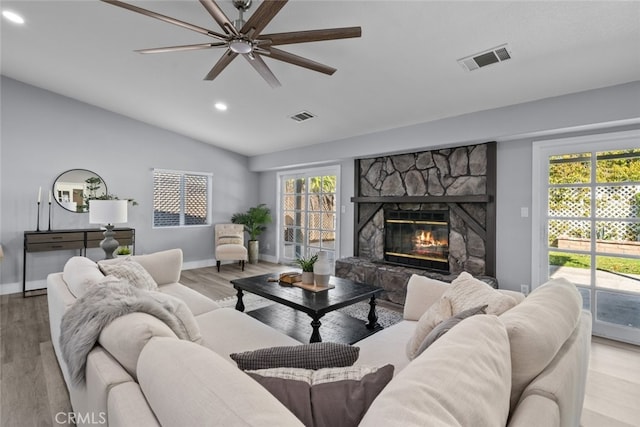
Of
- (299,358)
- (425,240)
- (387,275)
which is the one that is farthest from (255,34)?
(425,240)

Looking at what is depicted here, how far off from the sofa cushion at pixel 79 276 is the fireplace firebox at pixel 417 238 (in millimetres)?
3642

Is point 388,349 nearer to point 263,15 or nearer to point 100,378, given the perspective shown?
point 100,378

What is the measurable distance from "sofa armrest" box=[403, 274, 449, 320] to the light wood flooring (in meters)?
1.05

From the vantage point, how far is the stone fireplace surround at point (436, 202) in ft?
12.4

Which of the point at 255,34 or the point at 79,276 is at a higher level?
the point at 255,34

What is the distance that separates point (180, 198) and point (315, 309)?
4.73 meters

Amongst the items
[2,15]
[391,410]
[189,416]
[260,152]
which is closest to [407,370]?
[391,410]

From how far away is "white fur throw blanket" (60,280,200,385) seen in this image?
4.11 ft

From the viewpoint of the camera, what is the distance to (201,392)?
0.74 metres

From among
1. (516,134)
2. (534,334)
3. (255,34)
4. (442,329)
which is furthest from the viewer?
(516,134)

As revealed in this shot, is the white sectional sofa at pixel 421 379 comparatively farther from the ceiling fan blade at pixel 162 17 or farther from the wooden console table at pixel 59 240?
the wooden console table at pixel 59 240

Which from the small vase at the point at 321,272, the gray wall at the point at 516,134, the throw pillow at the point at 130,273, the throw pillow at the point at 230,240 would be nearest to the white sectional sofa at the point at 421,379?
the throw pillow at the point at 130,273

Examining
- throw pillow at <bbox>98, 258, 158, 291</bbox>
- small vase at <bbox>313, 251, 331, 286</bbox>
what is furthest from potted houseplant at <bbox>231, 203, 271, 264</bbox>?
throw pillow at <bbox>98, 258, 158, 291</bbox>

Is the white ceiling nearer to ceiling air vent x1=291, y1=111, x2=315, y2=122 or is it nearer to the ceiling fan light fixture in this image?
ceiling air vent x1=291, y1=111, x2=315, y2=122
